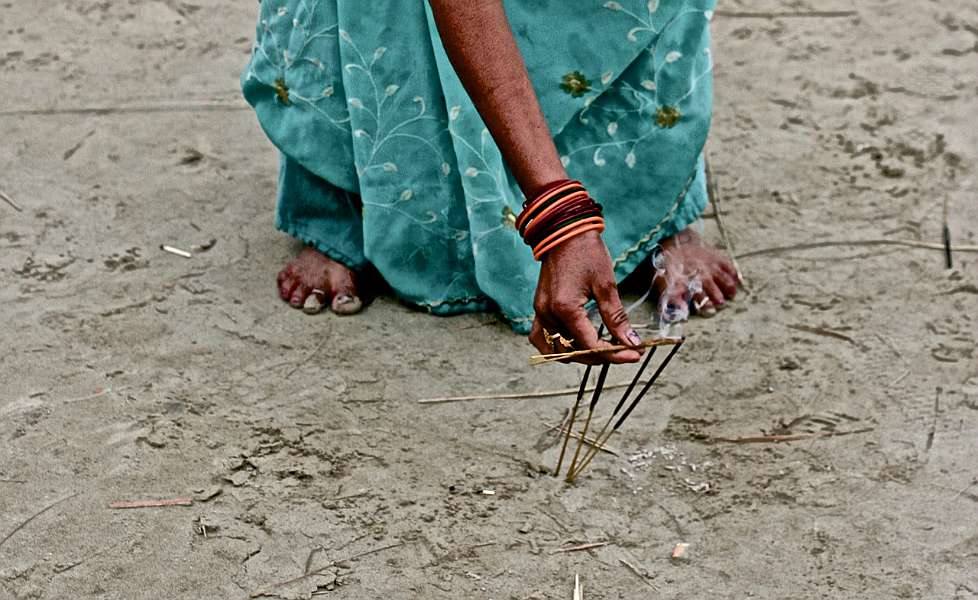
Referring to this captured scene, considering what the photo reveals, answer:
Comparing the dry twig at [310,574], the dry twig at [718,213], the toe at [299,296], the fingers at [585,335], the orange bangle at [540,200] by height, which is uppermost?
the orange bangle at [540,200]

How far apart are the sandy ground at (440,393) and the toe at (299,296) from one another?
4 centimetres

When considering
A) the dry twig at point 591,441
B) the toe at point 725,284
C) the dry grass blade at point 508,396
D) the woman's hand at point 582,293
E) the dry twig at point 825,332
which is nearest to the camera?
the woman's hand at point 582,293

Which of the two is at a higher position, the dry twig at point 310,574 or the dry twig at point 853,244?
the dry twig at point 310,574

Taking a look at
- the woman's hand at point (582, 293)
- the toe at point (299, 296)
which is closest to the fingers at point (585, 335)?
the woman's hand at point (582, 293)

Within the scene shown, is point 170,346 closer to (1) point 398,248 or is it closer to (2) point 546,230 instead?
(1) point 398,248

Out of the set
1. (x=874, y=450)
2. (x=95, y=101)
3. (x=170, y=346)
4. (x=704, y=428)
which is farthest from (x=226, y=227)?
(x=874, y=450)

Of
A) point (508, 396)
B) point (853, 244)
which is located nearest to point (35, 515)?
point (508, 396)

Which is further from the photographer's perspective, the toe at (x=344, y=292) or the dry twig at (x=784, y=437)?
the toe at (x=344, y=292)

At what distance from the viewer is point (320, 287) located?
258 cm

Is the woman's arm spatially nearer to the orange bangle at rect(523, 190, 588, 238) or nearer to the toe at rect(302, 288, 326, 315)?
the orange bangle at rect(523, 190, 588, 238)

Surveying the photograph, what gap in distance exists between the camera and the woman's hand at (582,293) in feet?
5.78

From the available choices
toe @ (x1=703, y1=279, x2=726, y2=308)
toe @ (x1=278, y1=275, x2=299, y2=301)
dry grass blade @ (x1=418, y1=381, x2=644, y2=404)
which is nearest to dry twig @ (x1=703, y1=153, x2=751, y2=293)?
toe @ (x1=703, y1=279, x2=726, y2=308)

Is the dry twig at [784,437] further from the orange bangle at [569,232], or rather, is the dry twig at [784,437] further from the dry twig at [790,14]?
the dry twig at [790,14]

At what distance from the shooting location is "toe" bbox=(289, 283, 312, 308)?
258 cm
